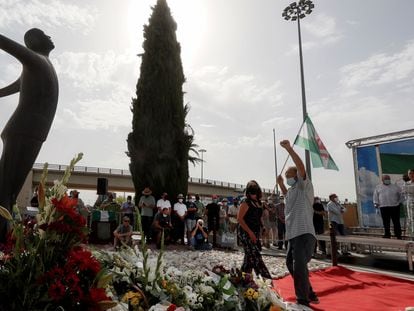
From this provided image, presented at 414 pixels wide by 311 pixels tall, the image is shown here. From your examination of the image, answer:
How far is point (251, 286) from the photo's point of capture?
183cm

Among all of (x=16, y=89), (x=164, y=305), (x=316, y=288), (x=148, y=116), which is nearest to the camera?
(x=164, y=305)

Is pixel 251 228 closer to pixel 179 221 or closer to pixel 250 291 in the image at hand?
pixel 250 291

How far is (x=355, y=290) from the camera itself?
18.6 feet

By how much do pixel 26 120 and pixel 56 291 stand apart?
11.2ft

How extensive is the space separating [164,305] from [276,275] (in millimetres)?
6047

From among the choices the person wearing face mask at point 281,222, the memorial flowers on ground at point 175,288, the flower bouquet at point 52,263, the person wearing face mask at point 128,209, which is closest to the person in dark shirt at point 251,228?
the memorial flowers on ground at point 175,288

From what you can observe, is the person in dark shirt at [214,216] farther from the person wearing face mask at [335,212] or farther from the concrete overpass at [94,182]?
the concrete overpass at [94,182]

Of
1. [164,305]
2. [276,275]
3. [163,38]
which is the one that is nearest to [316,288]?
[276,275]

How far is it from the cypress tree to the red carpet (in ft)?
34.4

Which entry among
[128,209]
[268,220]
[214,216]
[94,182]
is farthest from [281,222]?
[94,182]

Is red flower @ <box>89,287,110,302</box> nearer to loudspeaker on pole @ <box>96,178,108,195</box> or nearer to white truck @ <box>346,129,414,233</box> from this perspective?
white truck @ <box>346,129,414,233</box>

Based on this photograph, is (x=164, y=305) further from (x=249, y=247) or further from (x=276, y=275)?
(x=276, y=275)

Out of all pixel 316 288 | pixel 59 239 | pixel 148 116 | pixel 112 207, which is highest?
pixel 148 116

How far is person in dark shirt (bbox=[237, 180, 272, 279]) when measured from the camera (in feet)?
16.6
